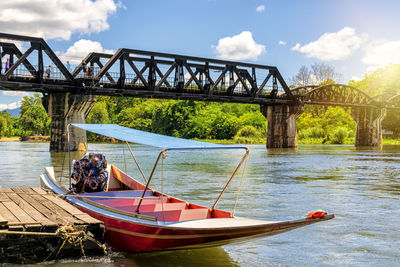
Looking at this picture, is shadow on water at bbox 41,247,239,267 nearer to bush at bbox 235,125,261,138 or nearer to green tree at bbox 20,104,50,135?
bush at bbox 235,125,261,138

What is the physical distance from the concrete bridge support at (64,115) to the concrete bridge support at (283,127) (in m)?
33.7

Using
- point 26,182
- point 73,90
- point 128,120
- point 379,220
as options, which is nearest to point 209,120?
point 128,120

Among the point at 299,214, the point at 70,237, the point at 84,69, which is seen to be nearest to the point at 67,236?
the point at 70,237

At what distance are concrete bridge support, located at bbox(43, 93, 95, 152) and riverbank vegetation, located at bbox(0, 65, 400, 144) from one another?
48304 millimetres

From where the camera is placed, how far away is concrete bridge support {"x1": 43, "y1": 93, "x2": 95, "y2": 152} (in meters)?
56.1

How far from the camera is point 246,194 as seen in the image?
827 inches

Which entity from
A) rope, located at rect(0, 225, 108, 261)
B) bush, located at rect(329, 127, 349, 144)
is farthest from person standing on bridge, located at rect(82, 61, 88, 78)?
bush, located at rect(329, 127, 349, 144)

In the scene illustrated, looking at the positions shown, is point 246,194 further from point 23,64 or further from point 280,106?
point 280,106

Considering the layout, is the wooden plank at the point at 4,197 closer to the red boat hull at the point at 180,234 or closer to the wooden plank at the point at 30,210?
the wooden plank at the point at 30,210

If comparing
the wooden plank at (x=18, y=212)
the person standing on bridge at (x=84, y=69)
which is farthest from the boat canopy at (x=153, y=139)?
the person standing on bridge at (x=84, y=69)

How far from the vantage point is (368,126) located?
9631cm

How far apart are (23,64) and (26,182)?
Answer: 30.6 meters

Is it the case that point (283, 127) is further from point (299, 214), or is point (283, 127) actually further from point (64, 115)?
point (299, 214)

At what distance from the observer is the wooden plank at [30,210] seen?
10312mm
